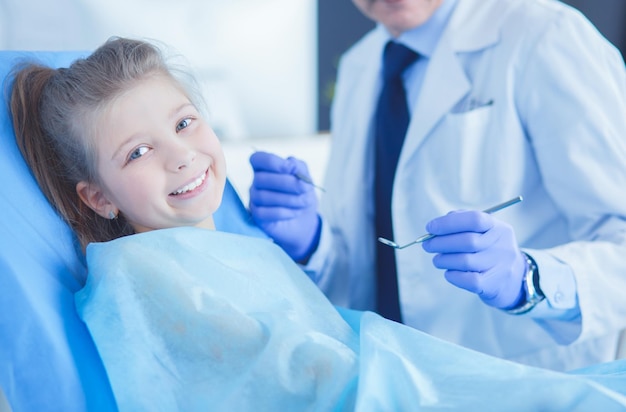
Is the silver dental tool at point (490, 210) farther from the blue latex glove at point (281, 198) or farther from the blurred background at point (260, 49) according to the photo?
the blurred background at point (260, 49)

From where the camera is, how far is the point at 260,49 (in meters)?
2.20

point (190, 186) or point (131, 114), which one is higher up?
point (131, 114)

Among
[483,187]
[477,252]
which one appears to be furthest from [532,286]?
[483,187]

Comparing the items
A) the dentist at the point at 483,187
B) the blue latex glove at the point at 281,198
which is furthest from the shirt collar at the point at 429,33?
the blue latex glove at the point at 281,198

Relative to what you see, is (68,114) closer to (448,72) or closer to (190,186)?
(190,186)

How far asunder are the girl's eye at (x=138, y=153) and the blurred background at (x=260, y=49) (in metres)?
1.02

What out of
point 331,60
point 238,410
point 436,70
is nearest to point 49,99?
point 238,410

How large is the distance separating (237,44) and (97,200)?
134cm

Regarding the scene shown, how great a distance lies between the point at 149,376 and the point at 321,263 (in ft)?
1.89

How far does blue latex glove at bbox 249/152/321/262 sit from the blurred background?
92 centimetres

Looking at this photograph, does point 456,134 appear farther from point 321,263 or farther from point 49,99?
point 49,99

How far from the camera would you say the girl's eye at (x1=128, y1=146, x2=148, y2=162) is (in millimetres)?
902

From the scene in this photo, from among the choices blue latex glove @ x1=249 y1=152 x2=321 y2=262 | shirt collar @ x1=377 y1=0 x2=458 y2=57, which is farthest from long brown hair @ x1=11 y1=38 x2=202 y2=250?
shirt collar @ x1=377 y1=0 x2=458 y2=57

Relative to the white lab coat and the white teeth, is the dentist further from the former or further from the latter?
the white teeth
